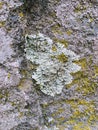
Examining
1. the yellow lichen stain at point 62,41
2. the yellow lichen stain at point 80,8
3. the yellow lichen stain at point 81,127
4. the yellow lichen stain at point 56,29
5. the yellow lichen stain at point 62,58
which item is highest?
the yellow lichen stain at point 80,8

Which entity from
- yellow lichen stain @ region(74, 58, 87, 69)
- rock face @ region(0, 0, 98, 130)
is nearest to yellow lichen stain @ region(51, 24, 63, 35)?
rock face @ region(0, 0, 98, 130)

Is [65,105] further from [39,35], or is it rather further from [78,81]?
[39,35]

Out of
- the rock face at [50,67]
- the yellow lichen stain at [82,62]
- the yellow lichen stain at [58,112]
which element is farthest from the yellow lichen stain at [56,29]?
the yellow lichen stain at [58,112]

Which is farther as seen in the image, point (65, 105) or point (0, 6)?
point (65, 105)

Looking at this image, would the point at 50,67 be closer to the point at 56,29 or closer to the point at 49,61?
the point at 49,61

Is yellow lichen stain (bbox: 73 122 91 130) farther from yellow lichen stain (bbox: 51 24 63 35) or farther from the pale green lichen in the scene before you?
yellow lichen stain (bbox: 51 24 63 35)

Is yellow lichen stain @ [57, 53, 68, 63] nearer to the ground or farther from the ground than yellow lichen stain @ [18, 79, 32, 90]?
farther from the ground

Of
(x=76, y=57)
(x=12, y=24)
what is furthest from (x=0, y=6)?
(x=76, y=57)

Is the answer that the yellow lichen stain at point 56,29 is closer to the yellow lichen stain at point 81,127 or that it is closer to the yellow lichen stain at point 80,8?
the yellow lichen stain at point 80,8
